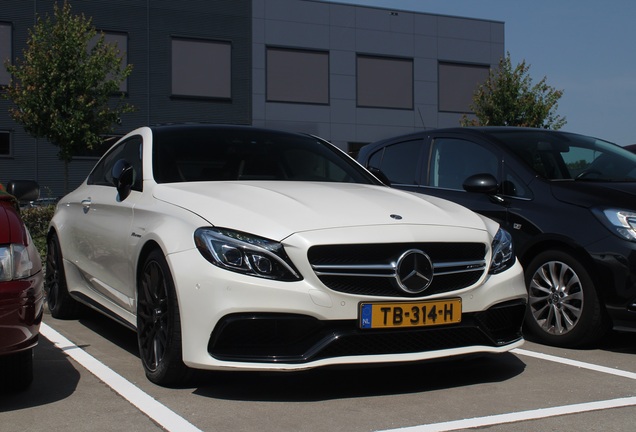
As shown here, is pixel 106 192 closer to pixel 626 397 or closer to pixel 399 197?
pixel 399 197

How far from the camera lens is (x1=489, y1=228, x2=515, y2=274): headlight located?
4.33m

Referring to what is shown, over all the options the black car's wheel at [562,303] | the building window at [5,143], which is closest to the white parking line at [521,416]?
the black car's wheel at [562,303]

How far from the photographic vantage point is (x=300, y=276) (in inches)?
148

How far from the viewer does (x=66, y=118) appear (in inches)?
858

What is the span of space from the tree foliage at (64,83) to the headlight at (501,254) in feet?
60.4

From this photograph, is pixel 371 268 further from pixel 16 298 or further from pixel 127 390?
pixel 16 298

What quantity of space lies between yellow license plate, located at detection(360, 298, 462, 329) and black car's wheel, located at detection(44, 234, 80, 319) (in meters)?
3.36

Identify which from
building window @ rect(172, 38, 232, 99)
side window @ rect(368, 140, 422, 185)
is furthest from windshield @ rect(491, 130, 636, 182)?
building window @ rect(172, 38, 232, 99)

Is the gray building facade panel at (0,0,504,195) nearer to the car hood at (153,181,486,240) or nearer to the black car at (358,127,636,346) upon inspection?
the black car at (358,127,636,346)

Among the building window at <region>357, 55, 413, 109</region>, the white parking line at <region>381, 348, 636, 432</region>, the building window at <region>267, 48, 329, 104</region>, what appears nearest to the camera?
Answer: the white parking line at <region>381, 348, 636, 432</region>

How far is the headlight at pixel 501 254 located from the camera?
4.33 m

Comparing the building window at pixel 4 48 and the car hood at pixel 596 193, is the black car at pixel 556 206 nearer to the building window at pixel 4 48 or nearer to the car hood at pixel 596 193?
the car hood at pixel 596 193

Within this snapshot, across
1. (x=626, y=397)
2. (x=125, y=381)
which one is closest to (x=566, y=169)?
(x=626, y=397)

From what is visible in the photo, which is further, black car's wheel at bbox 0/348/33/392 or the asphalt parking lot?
black car's wheel at bbox 0/348/33/392
